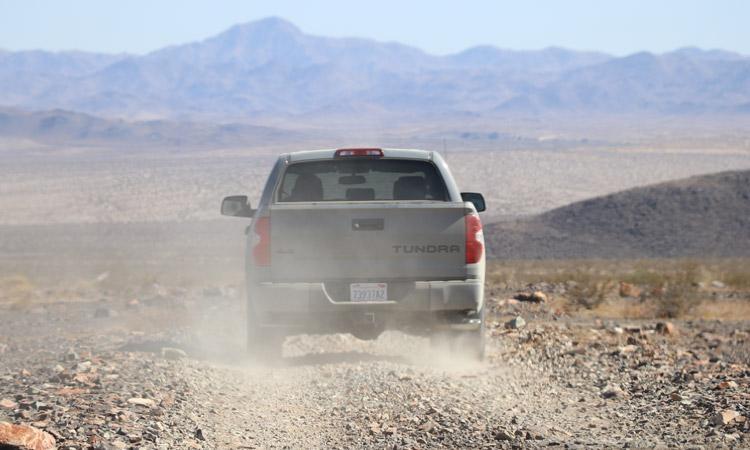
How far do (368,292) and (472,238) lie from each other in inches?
37.2

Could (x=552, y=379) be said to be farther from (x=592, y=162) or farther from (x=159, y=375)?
(x=592, y=162)

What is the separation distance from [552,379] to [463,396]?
140cm

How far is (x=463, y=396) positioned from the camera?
8883 mm

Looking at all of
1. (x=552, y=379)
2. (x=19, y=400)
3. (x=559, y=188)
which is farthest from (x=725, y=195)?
(x=19, y=400)

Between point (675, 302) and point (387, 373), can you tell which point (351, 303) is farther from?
point (675, 302)

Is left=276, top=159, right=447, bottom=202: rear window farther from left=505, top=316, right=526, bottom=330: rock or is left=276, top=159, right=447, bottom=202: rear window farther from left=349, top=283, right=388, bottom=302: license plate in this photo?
left=505, top=316, right=526, bottom=330: rock

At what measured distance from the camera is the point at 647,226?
1806 inches

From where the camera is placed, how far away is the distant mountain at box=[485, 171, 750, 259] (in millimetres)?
42469

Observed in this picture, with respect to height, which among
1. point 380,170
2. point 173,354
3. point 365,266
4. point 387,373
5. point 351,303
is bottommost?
point 173,354

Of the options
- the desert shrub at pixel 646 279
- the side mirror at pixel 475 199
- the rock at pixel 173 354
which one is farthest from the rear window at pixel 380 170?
the desert shrub at pixel 646 279

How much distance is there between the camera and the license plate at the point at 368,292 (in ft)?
30.0

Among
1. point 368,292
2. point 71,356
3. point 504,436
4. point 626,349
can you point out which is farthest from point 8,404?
point 626,349

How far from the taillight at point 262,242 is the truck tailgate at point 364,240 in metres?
0.04

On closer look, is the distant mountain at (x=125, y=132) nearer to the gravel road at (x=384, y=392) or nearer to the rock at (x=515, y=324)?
the rock at (x=515, y=324)
